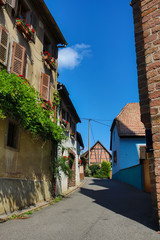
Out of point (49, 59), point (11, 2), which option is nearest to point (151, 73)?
point (11, 2)

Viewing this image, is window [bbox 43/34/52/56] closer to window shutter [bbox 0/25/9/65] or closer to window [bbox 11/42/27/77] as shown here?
window [bbox 11/42/27/77]

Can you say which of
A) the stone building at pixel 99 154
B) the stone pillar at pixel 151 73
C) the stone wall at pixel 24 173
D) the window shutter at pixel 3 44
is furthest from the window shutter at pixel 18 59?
the stone building at pixel 99 154

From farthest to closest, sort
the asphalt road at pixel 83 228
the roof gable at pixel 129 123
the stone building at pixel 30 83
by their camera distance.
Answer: the roof gable at pixel 129 123 < the stone building at pixel 30 83 < the asphalt road at pixel 83 228

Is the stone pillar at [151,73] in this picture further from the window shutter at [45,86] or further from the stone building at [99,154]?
the stone building at [99,154]

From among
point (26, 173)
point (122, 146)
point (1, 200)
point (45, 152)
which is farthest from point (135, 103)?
point (1, 200)

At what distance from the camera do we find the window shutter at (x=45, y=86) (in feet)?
32.2

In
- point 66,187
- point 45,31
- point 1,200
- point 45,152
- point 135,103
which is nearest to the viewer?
point 1,200

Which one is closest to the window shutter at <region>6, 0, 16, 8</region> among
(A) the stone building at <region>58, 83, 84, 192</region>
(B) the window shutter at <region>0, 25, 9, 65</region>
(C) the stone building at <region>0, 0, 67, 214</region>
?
(C) the stone building at <region>0, 0, 67, 214</region>

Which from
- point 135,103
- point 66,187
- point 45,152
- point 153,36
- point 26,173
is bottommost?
point 66,187

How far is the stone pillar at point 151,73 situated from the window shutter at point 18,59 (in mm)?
4293

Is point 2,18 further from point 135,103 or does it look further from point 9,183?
point 135,103

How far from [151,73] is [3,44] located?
502 centimetres

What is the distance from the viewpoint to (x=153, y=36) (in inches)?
199

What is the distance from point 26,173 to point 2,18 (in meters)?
5.39
